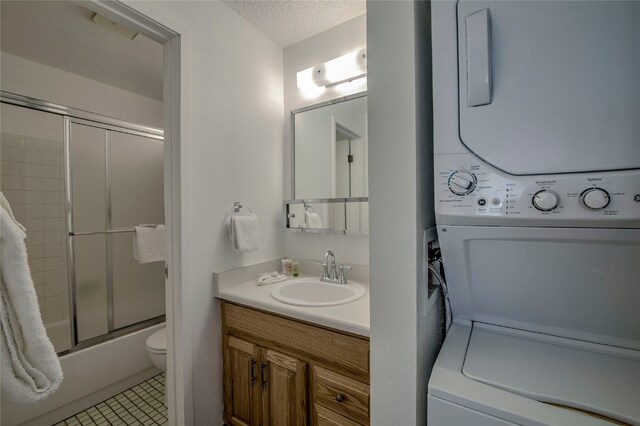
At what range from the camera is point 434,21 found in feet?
2.23

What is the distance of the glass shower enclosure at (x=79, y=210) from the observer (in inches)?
80.3

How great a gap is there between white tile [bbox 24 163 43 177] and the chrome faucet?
2297 millimetres

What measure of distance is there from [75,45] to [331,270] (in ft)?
7.47

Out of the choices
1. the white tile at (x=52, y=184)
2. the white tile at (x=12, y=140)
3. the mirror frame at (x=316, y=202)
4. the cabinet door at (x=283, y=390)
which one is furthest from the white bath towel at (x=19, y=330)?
the white tile at (x=12, y=140)

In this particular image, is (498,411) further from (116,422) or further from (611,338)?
(116,422)

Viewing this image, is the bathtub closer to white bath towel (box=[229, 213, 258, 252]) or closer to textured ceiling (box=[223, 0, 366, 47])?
white bath towel (box=[229, 213, 258, 252])

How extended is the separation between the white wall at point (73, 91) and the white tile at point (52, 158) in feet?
1.33

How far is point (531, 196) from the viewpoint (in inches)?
23.6

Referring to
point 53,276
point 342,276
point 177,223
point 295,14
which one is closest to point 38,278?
point 53,276

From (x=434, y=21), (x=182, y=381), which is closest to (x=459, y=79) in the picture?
(x=434, y=21)

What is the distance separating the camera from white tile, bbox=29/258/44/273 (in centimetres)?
207

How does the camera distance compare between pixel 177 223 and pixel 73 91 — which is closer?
pixel 177 223

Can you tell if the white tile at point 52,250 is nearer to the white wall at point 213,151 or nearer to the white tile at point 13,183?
the white tile at point 13,183

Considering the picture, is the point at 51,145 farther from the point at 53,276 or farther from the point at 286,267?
the point at 286,267
